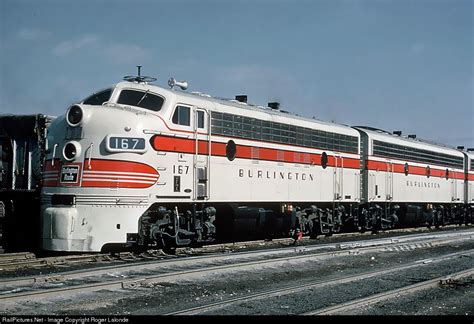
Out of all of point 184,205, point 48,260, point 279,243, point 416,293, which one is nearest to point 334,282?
point 416,293

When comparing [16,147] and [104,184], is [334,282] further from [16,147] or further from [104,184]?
[16,147]

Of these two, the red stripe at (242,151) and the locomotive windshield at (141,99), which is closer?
the red stripe at (242,151)

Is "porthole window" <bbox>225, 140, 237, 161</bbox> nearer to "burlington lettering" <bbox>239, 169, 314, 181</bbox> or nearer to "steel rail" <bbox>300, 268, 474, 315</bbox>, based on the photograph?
"burlington lettering" <bbox>239, 169, 314, 181</bbox>

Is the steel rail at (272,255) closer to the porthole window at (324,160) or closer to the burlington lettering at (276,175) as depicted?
the burlington lettering at (276,175)

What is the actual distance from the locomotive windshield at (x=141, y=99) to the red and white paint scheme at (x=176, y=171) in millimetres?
24

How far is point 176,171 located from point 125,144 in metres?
1.64

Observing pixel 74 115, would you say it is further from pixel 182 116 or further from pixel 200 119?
pixel 200 119

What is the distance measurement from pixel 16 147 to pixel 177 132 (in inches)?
192

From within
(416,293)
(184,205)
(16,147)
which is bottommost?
(416,293)

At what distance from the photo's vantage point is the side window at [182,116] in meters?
14.9

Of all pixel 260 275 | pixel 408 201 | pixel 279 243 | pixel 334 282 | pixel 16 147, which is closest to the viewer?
pixel 334 282

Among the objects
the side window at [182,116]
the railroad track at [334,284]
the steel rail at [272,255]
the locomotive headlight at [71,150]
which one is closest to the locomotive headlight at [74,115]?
the locomotive headlight at [71,150]

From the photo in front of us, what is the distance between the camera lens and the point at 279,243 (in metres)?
20.1

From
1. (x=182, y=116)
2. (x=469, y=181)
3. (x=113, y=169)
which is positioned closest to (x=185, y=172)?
(x=182, y=116)
